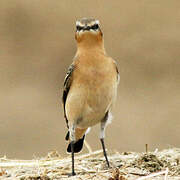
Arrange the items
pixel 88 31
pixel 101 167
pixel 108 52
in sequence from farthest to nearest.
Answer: pixel 108 52, pixel 88 31, pixel 101 167

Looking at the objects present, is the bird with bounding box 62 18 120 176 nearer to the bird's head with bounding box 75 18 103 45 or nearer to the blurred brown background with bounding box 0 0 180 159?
the bird's head with bounding box 75 18 103 45

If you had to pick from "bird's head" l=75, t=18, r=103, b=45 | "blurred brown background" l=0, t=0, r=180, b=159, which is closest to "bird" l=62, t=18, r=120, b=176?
"bird's head" l=75, t=18, r=103, b=45

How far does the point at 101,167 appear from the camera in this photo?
932cm

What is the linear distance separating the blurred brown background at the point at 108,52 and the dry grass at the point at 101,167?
456 centimetres

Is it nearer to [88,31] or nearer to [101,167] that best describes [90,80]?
[88,31]

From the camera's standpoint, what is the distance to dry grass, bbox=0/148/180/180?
28.6 ft

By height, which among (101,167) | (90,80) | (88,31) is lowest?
(101,167)

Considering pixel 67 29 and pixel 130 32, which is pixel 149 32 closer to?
pixel 130 32

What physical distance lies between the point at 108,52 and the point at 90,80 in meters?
8.85

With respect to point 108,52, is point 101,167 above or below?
below

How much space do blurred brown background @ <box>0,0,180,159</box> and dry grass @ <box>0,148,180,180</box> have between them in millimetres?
4556

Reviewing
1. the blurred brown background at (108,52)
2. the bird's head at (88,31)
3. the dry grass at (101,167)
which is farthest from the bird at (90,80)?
the blurred brown background at (108,52)

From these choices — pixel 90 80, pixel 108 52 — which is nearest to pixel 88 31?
pixel 90 80

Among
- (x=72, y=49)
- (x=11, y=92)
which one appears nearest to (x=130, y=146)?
(x=11, y=92)
